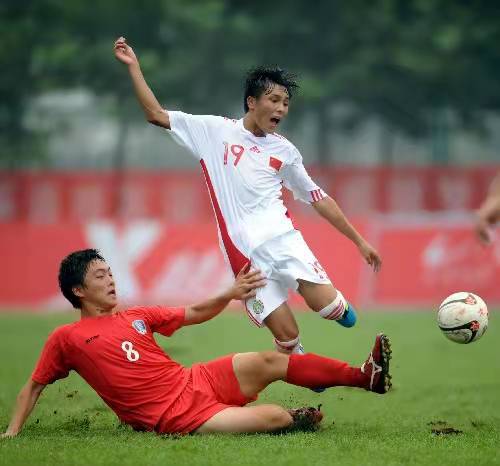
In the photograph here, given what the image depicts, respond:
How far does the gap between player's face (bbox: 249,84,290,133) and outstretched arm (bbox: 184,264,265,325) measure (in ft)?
3.43

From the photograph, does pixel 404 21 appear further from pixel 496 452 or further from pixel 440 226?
pixel 496 452

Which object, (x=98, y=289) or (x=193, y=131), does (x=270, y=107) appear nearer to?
(x=193, y=131)

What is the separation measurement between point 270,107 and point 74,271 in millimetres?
1838

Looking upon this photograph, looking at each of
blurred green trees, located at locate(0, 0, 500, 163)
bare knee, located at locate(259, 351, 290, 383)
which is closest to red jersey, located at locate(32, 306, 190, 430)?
bare knee, located at locate(259, 351, 290, 383)

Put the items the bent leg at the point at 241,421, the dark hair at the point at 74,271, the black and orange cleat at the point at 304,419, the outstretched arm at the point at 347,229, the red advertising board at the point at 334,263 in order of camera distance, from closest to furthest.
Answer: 1. the bent leg at the point at 241,421
2. the dark hair at the point at 74,271
3. the black and orange cleat at the point at 304,419
4. the outstretched arm at the point at 347,229
5. the red advertising board at the point at 334,263

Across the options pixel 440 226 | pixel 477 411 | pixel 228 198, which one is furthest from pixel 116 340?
pixel 440 226

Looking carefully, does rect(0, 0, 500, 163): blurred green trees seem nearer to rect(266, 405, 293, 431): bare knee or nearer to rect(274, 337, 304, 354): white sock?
rect(274, 337, 304, 354): white sock

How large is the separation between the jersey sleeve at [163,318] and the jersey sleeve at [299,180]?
136 cm

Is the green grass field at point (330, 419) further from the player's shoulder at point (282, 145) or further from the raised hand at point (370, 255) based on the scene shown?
the player's shoulder at point (282, 145)

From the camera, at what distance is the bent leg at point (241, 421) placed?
297 inches

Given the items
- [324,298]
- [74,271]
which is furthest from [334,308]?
[74,271]

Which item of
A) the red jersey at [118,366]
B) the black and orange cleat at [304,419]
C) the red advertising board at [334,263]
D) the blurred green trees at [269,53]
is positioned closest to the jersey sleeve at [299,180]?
the black and orange cleat at [304,419]

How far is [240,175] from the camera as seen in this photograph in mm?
8242

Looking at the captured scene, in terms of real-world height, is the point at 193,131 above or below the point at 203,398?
above
